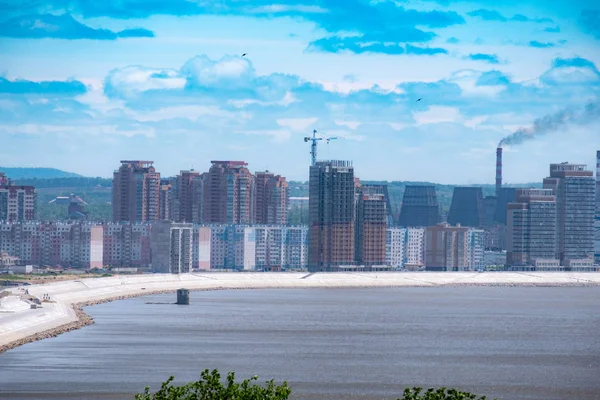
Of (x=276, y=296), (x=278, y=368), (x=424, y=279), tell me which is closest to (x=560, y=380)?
(x=278, y=368)

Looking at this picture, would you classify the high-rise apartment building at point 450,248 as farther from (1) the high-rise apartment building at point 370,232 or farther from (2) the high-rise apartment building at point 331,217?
(2) the high-rise apartment building at point 331,217

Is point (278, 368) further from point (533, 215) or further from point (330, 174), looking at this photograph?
point (533, 215)

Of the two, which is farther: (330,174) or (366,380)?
(330,174)

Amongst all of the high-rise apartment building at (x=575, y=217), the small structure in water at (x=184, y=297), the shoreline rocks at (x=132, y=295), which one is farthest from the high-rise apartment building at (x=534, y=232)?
the small structure in water at (x=184, y=297)

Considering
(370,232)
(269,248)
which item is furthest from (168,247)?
(269,248)

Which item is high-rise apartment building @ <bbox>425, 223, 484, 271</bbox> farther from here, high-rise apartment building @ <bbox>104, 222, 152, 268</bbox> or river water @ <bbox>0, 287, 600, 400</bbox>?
river water @ <bbox>0, 287, 600, 400</bbox>

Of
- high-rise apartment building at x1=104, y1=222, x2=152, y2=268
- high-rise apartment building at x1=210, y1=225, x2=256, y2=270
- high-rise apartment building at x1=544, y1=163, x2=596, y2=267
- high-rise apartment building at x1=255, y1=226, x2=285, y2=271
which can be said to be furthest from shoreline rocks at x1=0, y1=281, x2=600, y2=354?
high-rise apartment building at x1=104, y1=222, x2=152, y2=268

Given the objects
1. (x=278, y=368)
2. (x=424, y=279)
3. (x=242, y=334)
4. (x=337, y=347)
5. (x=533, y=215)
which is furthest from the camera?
(x=533, y=215)
